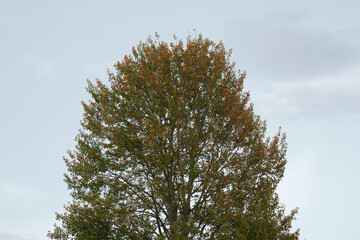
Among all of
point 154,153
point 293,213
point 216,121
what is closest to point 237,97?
point 216,121

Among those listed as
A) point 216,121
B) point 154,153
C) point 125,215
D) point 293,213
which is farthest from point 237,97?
point 125,215

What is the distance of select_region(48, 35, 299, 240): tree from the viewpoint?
20344mm

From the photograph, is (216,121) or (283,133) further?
(283,133)

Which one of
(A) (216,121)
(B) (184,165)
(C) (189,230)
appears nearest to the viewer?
(C) (189,230)

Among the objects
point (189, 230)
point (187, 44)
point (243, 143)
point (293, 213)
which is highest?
point (187, 44)

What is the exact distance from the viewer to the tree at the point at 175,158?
20344mm

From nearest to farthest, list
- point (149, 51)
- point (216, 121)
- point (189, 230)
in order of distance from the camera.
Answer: point (189, 230) → point (216, 121) → point (149, 51)

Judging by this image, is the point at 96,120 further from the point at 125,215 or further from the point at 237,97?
the point at 237,97

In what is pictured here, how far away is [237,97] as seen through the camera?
2262 cm

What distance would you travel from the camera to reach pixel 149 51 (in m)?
23.6

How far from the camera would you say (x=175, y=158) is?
2103 centimetres

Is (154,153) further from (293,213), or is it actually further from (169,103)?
(293,213)

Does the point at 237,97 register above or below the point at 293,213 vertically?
above

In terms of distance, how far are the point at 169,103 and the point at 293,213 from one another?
31.7 ft
